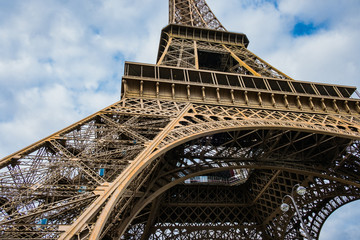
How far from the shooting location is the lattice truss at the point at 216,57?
71.5 feet

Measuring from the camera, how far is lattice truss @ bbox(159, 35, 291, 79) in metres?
21.8

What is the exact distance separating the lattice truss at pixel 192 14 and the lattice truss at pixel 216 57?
15.8 feet

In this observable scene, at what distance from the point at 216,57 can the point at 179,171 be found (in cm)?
1842

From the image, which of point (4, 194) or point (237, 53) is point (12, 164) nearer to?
point (4, 194)

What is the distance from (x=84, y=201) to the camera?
22.3 ft

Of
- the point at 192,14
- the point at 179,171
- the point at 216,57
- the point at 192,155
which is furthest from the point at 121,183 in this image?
the point at 192,14

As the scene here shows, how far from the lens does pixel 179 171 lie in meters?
13.8

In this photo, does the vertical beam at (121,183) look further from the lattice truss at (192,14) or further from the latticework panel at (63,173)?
the lattice truss at (192,14)

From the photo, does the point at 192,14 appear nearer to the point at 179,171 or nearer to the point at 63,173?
the point at 179,171

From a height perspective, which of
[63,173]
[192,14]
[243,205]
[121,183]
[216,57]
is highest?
[192,14]

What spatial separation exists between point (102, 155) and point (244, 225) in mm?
19682

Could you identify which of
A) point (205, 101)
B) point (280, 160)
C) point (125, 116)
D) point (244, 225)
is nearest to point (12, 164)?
point (125, 116)

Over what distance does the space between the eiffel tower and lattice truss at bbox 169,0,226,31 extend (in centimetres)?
30

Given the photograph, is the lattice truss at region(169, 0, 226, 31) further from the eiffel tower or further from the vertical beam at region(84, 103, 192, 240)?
the vertical beam at region(84, 103, 192, 240)
